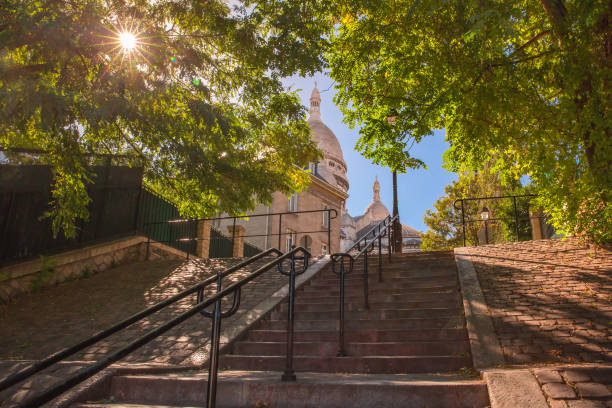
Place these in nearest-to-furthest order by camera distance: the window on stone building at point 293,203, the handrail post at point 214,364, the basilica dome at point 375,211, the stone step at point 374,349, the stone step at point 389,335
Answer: the handrail post at point 214,364
the stone step at point 374,349
the stone step at point 389,335
the window on stone building at point 293,203
the basilica dome at point 375,211

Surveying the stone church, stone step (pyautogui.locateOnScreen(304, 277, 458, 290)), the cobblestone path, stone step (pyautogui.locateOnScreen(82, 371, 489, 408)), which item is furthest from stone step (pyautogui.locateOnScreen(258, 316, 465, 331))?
the stone church

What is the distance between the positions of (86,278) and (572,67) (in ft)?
38.1

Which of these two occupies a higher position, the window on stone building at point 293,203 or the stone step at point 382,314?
the window on stone building at point 293,203

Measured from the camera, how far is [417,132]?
9297 mm

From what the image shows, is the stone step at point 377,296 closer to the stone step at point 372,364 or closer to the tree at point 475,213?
the stone step at point 372,364

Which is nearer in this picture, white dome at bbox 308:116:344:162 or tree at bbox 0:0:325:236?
tree at bbox 0:0:325:236

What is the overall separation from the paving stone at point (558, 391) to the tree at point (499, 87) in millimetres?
3952

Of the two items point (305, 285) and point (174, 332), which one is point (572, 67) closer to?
point (305, 285)

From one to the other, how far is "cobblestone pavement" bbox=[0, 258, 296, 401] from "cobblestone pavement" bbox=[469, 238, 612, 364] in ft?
13.8

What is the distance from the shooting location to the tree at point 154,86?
24.8 feet

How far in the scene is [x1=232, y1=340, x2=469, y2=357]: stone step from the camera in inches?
215

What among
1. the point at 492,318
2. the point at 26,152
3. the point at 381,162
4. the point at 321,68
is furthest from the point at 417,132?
the point at 26,152

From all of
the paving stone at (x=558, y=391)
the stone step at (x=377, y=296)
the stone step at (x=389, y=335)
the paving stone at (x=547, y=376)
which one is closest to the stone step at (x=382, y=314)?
the stone step at (x=377, y=296)

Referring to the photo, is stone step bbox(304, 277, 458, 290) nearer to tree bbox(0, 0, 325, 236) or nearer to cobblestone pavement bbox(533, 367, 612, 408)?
tree bbox(0, 0, 325, 236)
